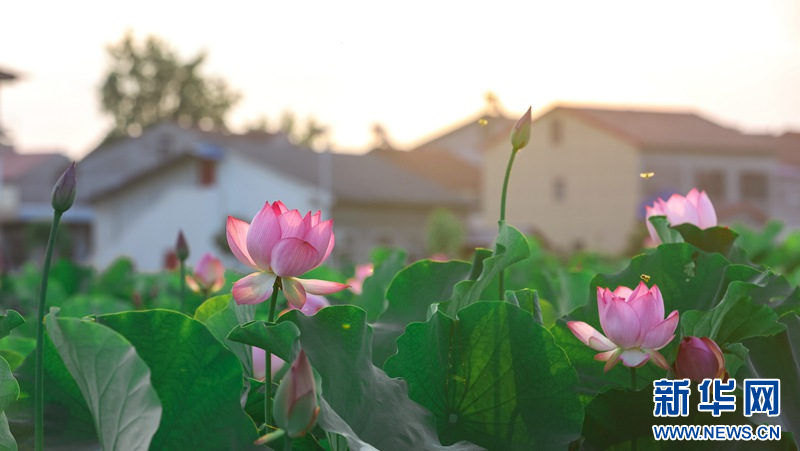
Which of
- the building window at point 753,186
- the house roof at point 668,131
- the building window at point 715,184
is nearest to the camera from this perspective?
the house roof at point 668,131

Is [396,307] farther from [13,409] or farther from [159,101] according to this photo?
[159,101]

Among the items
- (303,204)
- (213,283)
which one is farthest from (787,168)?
(213,283)

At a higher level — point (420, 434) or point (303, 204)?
point (420, 434)

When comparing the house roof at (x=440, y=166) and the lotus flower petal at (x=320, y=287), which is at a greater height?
the lotus flower petal at (x=320, y=287)

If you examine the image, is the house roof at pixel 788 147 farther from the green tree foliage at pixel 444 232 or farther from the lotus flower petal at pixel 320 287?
the lotus flower petal at pixel 320 287

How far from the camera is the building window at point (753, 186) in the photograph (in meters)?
30.0

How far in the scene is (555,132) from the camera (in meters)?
31.5

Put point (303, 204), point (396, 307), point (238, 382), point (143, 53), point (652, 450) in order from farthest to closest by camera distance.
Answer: point (143, 53), point (303, 204), point (396, 307), point (652, 450), point (238, 382)

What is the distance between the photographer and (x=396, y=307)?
3.17 feet

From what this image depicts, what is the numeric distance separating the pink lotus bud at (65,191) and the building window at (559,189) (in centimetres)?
3110

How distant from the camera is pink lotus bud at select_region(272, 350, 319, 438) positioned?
562 millimetres

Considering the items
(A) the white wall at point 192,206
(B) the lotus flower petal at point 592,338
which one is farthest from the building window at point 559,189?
(B) the lotus flower petal at point 592,338

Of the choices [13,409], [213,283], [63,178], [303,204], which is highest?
[63,178]

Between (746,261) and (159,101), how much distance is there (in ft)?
137
